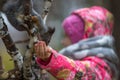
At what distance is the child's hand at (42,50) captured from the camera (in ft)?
1.83

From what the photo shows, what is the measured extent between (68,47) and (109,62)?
102mm

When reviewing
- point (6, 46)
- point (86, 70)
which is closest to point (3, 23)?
point (6, 46)

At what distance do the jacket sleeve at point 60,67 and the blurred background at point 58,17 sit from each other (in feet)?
0.12

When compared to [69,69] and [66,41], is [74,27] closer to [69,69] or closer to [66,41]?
[66,41]

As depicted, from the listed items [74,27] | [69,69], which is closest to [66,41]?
[74,27]

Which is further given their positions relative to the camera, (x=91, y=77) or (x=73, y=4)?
(x=73, y=4)

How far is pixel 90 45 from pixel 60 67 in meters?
0.26

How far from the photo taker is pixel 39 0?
59 centimetres

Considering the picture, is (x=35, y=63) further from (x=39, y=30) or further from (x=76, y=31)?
(x=76, y=31)

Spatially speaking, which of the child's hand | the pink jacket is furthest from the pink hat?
the child's hand

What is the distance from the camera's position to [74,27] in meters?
0.94

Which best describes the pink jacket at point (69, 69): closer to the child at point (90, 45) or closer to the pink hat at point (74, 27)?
the child at point (90, 45)

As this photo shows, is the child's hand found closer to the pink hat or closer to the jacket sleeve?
the jacket sleeve

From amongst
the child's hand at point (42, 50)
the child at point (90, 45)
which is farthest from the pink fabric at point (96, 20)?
the child's hand at point (42, 50)
